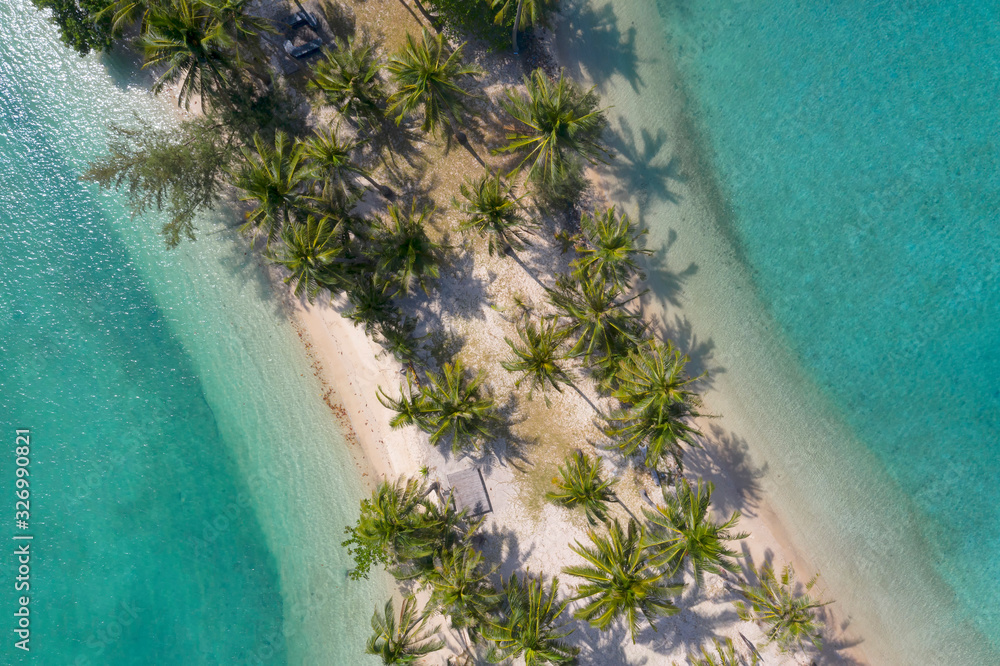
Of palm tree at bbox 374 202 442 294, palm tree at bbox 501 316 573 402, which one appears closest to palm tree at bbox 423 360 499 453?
palm tree at bbox 501 316 573 402

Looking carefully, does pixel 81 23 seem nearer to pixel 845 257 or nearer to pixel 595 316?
pixel 595 316

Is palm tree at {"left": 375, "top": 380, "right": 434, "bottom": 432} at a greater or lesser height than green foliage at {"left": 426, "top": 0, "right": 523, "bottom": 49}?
lesser

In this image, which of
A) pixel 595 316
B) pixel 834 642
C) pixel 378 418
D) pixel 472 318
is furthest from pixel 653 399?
pixel 834 642

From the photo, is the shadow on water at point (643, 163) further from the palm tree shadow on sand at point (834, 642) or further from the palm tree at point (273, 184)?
the palm tree shadow on sand at point (834, 642)

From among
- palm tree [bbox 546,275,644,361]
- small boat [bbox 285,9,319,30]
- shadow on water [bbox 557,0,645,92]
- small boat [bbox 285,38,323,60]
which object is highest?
shadow on water [bbox 557,0,645,92]

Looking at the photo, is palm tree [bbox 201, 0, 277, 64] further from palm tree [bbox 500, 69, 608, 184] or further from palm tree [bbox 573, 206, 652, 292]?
palm tree [bbox 573, 206, 652, 292]
